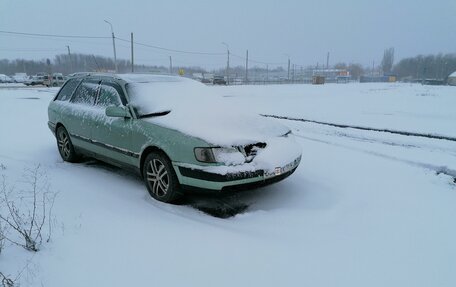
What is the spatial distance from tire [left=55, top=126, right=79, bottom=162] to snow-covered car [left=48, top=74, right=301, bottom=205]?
1.1 inches

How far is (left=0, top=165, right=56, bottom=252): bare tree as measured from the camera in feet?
9.96

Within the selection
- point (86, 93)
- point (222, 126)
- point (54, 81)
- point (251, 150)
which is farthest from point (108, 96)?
point (54, 81)

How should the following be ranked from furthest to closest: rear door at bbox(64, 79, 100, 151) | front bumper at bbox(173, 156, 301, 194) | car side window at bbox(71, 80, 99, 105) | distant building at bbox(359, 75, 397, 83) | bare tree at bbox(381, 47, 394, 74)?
bare tree at bbox(381, 47, 394, 74)
distant building at bbox(359, 75, 397, 83)
car side window at bbox(71, 80, 99, 105)
rear door at bbox(64, 79, 100, 151)
front bumper at bbox(173, 156, 301, 194)

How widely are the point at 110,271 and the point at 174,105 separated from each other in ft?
8.49

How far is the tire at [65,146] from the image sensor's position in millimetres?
5984

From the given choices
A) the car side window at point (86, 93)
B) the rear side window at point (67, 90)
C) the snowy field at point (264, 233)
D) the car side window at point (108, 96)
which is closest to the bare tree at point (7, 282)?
the snowy field at point (264, 233)

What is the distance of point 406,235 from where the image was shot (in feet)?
11.2

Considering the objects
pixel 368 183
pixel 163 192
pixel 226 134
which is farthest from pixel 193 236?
pixel 368 183

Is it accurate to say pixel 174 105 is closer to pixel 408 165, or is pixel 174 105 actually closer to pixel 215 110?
pixel 215 110

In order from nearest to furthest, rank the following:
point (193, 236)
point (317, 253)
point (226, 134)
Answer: point (317, 253)
point (193, 236)
point (226, 134)

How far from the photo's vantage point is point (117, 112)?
182 inches

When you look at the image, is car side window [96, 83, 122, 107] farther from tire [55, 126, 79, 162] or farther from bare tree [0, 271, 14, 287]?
bare tree [0, 271, 14, 287]

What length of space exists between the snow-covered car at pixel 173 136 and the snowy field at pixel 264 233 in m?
0.39

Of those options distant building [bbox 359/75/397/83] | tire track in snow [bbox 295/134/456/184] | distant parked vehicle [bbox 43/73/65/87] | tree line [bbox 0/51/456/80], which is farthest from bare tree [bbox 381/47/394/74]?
tire track in snow [bbox 295/134/456/184]
